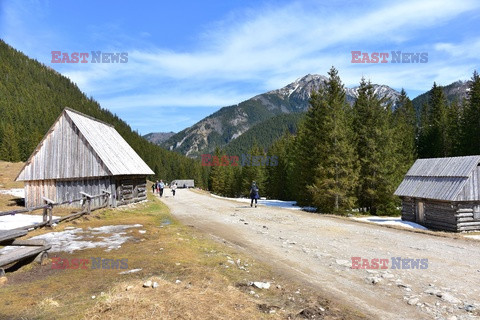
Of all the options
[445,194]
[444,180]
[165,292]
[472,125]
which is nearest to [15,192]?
[165,292]

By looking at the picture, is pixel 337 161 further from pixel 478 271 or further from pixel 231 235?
pixel 478 271

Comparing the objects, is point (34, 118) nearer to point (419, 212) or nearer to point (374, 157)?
point (374, 157)

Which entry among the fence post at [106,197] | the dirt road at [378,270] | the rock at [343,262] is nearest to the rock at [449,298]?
the dirt road at [378,270]

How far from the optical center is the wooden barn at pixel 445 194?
23.3 meters

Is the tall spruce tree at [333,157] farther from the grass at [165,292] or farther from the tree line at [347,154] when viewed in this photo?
the grass at [165,292]

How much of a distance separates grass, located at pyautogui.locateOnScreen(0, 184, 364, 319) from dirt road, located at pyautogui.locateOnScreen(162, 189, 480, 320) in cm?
106

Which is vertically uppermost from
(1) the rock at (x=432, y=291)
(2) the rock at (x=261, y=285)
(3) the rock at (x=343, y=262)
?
(2) the rock at (x=261, y=285)

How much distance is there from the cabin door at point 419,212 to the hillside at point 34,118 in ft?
366

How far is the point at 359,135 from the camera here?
33844 mm

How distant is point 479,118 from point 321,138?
36430 millimetres

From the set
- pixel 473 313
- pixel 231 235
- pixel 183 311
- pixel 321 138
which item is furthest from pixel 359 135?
pixel 183 311

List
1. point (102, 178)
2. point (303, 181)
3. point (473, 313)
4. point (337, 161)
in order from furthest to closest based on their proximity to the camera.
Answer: point (303, 181) → point (337, 161) → point (102, 178) → point (473, 313)

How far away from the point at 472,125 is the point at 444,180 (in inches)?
1323

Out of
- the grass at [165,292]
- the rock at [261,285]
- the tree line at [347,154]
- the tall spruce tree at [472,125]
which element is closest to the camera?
the grass at [165,292]
